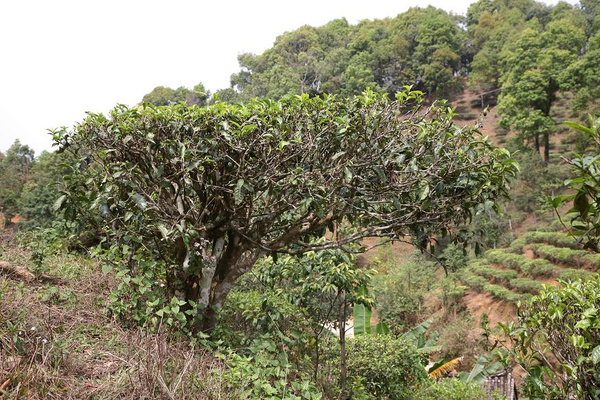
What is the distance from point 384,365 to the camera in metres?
5.98

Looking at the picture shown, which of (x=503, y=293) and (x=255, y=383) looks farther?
(x=503, y=293)

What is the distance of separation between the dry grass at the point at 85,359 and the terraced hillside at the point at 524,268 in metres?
12.0

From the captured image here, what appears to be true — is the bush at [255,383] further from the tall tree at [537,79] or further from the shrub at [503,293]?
the tall tree at [537,79]

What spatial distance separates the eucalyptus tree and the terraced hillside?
Result: 10.3m

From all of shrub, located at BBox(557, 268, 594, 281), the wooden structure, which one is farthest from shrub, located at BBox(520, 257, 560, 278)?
the wooden structure

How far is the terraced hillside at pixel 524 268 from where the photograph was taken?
13.2 meters

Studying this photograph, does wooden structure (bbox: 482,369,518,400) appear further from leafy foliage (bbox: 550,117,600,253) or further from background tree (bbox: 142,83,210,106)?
background tree (bbox: 142,83,210,106)

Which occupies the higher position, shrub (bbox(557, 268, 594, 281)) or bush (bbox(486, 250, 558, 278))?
bush (bbox(486, 250, 558, 278))

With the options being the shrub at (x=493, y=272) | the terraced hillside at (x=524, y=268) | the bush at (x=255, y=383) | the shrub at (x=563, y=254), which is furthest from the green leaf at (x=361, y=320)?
the shrub at (x=563, y=254)

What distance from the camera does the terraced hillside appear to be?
13164 millimetres

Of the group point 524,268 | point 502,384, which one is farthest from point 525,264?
point 502,384

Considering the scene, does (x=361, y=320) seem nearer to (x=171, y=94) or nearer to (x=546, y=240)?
(x=546, y=240)

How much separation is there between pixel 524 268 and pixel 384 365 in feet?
33.8

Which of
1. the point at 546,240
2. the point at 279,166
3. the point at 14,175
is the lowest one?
the point at 279,166
